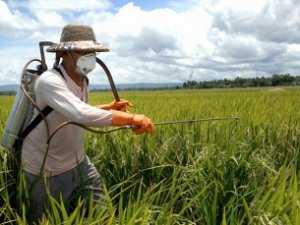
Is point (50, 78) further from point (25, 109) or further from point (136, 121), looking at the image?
point (136, 121)

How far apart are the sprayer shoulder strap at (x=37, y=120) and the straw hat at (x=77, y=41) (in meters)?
0.13

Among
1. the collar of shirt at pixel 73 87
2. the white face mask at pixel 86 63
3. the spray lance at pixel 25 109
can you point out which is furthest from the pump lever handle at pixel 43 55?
the white face mask at pixel 86 63

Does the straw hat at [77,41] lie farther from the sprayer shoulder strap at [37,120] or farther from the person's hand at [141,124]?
the person's hand at [141,124]

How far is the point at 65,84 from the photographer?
291cm

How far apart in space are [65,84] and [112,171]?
3.58 feet

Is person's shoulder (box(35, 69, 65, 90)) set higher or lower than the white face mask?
lower

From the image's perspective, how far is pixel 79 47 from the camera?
297cm

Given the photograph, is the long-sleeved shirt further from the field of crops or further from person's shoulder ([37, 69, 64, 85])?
the field of crops

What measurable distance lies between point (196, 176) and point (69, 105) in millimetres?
881

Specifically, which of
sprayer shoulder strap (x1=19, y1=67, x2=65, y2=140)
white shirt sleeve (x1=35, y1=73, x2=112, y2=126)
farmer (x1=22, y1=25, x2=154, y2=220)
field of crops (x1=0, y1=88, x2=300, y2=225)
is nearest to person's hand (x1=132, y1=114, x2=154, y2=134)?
farmer (x1=22, y1=25, x2=154, y2=220)

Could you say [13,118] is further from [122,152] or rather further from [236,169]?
[236,169]

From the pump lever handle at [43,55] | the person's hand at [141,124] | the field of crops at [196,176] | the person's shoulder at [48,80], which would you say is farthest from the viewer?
the pump lever handle at [43,55]

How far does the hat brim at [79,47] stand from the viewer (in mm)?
2967

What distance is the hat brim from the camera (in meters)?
2.97
